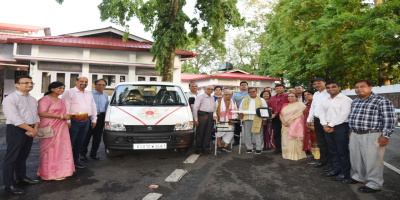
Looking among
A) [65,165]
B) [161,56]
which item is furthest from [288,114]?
[161,56]

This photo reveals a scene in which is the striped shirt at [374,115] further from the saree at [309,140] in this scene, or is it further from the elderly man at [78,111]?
the elderly man at [78,111]

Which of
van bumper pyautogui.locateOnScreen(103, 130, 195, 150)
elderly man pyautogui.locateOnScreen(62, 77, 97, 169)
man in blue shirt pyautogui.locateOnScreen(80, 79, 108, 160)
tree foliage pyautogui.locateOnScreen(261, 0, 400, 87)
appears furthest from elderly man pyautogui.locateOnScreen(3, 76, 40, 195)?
tree foliage pyautogui.locateOnScreen(261, 0, 400, 87)

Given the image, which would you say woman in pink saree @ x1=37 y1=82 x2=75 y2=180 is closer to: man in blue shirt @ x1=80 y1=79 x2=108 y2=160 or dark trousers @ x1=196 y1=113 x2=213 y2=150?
man in blue shirt @ x1=80 y1=79 x2=108 y2=160

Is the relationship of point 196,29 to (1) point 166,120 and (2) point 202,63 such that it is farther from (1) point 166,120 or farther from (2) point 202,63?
(2) point 202,63

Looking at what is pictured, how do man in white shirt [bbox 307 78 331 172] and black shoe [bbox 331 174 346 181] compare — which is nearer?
black shoe [bbox 331 174 346 181]

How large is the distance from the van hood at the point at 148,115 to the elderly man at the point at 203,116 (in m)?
0.77

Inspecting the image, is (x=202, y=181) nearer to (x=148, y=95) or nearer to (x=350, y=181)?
(x=350, y=181)

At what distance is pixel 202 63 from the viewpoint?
168ft

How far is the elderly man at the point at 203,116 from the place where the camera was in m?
6.32

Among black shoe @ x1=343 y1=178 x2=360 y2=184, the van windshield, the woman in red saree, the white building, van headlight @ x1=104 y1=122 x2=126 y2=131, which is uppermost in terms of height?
the white building

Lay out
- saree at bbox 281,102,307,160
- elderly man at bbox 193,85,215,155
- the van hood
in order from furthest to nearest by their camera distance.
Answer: elderly man at bbox 193,85,215,155 < saree at bbox 281,102,307,160 < the van hood

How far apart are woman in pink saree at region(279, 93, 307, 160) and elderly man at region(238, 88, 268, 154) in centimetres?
66

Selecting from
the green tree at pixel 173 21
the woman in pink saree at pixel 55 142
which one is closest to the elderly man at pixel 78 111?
the woman in pink saree at pixel 55 142

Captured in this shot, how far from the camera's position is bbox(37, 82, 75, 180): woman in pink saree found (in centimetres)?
415
